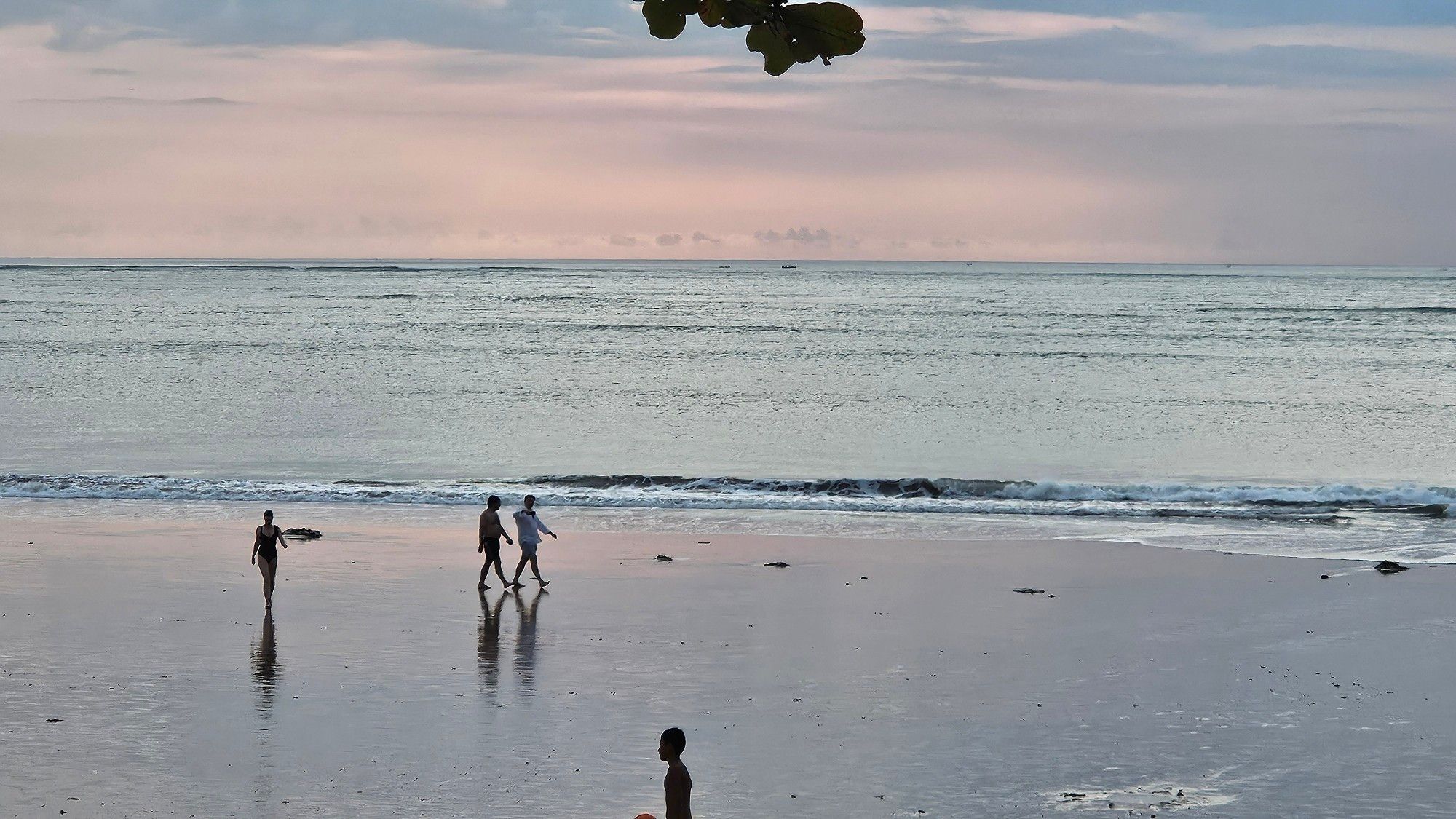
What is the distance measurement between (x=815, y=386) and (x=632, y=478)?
20517 mm

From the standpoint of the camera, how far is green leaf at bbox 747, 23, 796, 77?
2469mm

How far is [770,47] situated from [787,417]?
3811 cm

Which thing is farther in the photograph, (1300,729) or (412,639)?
(412,639)

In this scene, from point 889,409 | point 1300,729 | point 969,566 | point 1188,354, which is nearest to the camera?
point 1300,729

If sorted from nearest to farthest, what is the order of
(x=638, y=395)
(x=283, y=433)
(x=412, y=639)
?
(x=412, y=639) < (x=283, y=433) < (x=638, y=395)

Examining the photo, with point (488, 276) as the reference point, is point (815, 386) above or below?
below

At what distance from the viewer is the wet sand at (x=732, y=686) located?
34.7 ft

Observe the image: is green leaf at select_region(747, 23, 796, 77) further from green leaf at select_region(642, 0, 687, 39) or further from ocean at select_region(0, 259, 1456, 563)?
ocean at select_region(0, 259, 1456, 563)

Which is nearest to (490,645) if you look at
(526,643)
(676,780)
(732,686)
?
(526,643)

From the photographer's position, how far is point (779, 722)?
12.1m

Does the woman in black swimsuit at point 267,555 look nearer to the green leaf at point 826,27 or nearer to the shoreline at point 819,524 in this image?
the shoreline at point 819,524

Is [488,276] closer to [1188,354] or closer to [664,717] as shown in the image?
[1188,354]

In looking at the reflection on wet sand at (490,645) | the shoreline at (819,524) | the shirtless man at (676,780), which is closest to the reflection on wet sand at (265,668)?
the reflection on wet sand at (490,645)

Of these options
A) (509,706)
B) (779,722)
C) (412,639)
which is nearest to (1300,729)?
(779,722)
